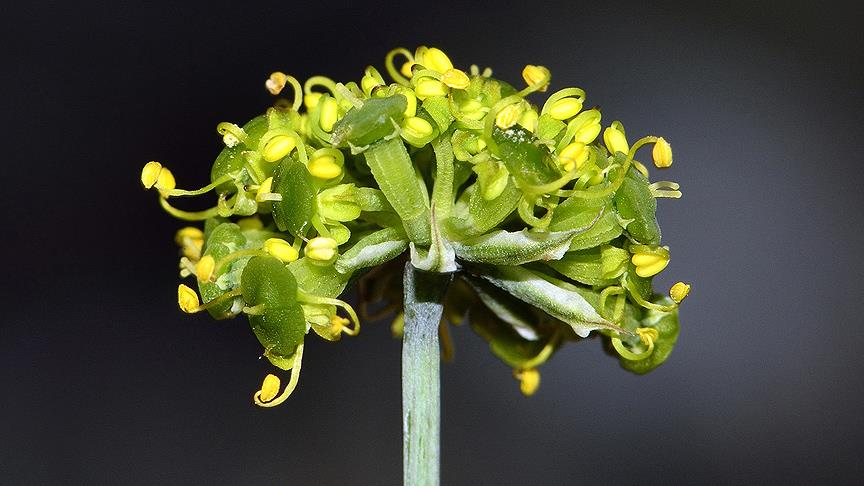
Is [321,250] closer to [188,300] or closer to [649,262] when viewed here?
[188,300]

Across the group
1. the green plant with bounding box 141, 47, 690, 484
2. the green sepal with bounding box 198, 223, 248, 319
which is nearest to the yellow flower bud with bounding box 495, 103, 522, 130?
the green plant with bounding box 141, 47, 690, 484

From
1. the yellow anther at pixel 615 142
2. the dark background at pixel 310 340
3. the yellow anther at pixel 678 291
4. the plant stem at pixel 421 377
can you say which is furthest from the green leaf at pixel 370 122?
the dark background at pixel 310 340

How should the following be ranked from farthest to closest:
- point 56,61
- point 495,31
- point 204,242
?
point 495,31
point 56,61
point 204,242

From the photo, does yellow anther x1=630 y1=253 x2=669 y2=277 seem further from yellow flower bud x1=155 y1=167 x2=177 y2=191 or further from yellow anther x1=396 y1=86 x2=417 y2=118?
yellow flower bud x1=155 y1=167 x2=177 y2=191

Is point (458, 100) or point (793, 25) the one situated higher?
point (793, 25)

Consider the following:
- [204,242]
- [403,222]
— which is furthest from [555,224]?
[204,242]

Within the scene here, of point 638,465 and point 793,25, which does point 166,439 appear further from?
point 793,25

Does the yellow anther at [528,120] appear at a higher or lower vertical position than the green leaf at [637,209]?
higher

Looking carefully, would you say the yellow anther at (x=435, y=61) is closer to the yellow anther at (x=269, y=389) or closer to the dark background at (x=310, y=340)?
the yellow anther at (x=269, y=389)
